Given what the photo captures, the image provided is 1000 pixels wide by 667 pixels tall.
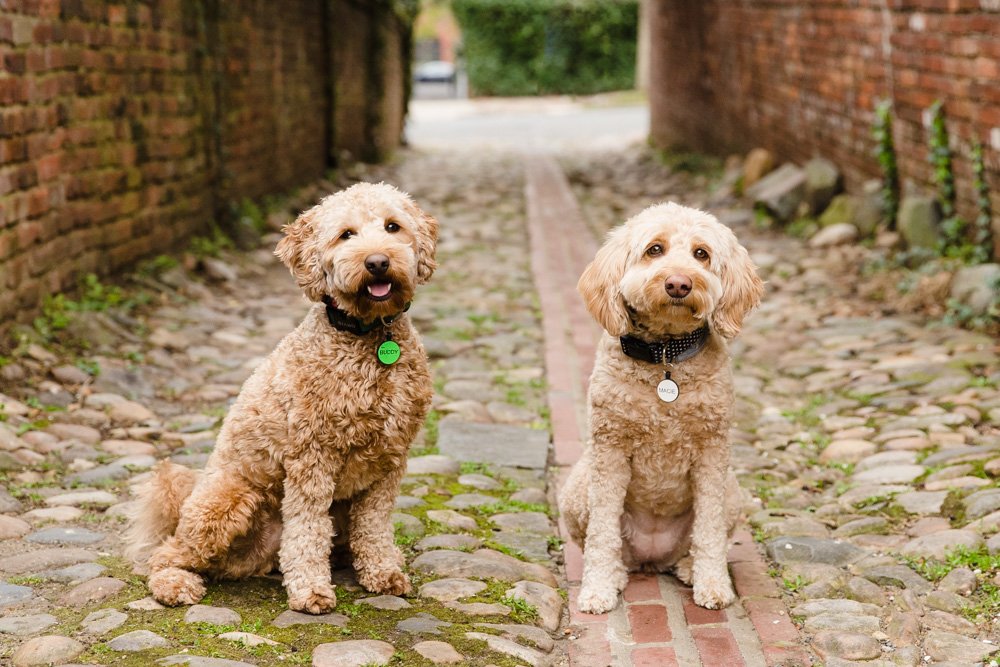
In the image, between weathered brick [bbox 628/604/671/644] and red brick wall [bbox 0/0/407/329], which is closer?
weathered brick [bbox 628/604/671/644]

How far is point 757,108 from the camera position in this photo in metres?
14.3

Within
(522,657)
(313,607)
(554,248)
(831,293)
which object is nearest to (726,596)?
(522,657)

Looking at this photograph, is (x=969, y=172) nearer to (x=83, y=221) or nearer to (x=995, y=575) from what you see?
(x=995, y=575)

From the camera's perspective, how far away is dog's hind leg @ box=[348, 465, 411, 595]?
4.16m

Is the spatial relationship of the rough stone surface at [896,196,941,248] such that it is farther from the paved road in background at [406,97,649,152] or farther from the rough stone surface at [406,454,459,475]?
the paved road in background at [406,97,649,152]

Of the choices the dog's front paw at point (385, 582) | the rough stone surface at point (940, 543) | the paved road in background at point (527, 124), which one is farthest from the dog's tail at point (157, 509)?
the paved road in background at point (527, 124)

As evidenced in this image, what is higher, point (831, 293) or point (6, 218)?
point (6, 218)

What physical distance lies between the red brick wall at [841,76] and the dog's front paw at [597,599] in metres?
5.33

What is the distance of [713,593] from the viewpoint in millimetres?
4156

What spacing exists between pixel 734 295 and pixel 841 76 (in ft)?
26.7

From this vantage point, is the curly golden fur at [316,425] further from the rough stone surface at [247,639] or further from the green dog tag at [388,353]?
the rough stone surface at [247,639]

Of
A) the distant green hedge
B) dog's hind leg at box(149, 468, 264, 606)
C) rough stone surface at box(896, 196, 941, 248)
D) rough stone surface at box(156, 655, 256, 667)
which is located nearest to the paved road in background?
the distant green hedge

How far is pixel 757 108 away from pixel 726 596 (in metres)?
11.0

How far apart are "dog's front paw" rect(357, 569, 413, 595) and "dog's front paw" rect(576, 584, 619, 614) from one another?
2.14 feet
